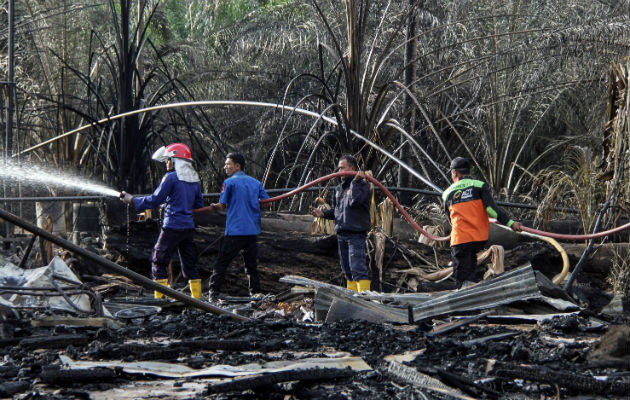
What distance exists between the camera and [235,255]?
10.3 m

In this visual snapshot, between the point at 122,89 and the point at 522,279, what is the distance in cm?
611

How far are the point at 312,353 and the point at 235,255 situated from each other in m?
4.62

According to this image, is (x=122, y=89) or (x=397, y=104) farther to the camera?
(x=397, y=104)

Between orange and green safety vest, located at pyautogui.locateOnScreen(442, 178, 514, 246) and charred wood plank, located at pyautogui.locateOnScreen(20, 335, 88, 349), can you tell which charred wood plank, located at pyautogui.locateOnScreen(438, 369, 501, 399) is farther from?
orange and green safety vest, located at pyautogui.locateOnScreen(442, 178, 514, 246)

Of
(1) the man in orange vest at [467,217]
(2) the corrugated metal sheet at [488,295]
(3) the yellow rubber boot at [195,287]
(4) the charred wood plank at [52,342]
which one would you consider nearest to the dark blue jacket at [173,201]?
(3) the yellow rubber boot at [195,287]

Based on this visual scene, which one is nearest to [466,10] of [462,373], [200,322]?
[200,322]

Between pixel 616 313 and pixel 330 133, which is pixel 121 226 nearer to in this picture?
pixel 330 133

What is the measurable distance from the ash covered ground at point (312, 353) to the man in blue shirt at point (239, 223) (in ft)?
3.41

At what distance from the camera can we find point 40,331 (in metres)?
6.57

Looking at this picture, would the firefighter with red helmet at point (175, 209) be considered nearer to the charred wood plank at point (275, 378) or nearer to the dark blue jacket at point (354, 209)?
the dark blue jacket at point (354, 209)

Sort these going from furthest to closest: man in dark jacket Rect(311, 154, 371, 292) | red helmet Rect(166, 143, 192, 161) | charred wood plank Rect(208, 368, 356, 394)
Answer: red helmet Rect(166, 143, 192, 161) → man in dark jacket Rect(311, 154, 371, 292) → charred wood plank Rect(208, 368, 356, 394)

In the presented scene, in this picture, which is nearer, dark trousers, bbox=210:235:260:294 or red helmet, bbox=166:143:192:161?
red helmet, bbox=166:143:192:161

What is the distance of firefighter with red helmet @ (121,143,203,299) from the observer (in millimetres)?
9906

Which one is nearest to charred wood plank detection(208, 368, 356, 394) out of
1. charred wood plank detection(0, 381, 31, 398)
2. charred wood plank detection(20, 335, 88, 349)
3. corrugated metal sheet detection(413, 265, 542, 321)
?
charred wood plank detection(0, 381, 31, 398)
